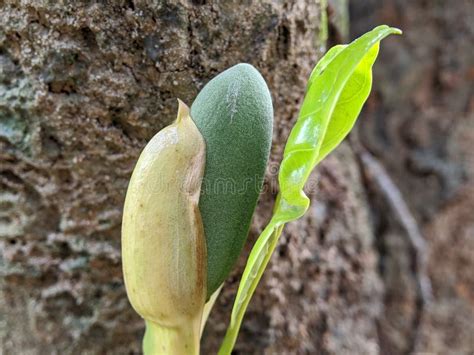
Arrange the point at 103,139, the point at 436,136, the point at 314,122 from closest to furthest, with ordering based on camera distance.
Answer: the point at 314,122 → the point at 103,139 → the point at 436,136

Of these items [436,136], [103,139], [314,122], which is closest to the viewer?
[314,122]

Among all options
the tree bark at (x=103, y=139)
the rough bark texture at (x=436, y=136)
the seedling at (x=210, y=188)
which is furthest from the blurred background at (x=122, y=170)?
the rough bark texture at (x=436, y=136)

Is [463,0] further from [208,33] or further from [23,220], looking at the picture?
[23,220]

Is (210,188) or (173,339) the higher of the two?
(210,188)

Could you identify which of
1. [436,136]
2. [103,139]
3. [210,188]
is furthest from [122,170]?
[436,136]

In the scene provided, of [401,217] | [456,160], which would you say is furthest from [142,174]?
[456,160]

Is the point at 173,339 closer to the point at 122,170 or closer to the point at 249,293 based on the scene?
the point at 249,293
